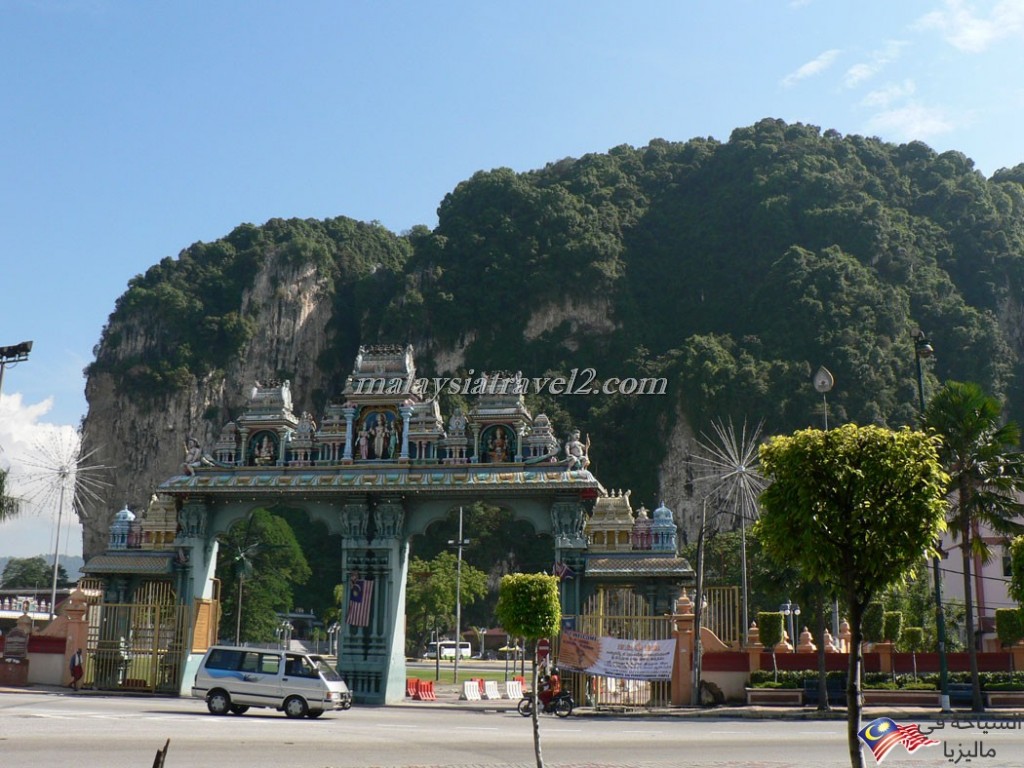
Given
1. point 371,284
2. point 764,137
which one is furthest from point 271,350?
point 764,137

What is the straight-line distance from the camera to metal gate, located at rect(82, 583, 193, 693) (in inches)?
1167

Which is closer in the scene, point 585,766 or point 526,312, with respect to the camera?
point 585,766

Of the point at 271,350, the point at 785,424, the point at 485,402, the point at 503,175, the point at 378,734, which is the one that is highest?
the point at 503,175

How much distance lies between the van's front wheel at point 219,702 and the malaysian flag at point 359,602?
7.21m

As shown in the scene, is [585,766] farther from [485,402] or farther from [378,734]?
[485,402]

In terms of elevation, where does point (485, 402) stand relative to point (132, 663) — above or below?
above

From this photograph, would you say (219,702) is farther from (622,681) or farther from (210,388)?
(210,388)

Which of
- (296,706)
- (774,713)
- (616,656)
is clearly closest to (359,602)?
(296,706)

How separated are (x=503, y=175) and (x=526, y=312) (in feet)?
58.0

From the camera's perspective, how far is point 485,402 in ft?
100

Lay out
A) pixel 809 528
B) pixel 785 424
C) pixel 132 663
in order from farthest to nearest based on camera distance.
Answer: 1. pixel 785 424
2. pixel 132 663
3. pixel 809 528

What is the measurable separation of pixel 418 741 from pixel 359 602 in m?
12.6

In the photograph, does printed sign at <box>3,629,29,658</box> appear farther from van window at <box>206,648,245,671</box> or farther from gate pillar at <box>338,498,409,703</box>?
van window at <box>206,648,245,671</box>

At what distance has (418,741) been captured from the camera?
1766 centimetres
